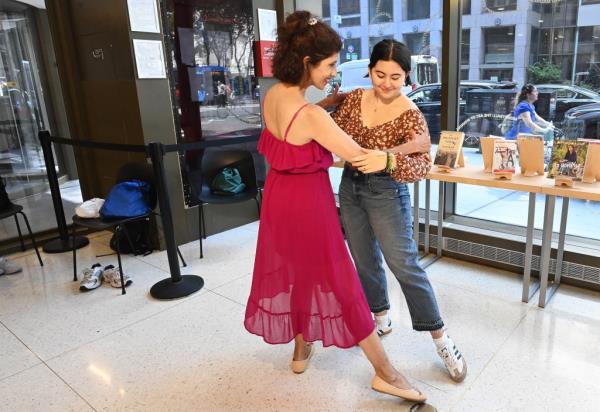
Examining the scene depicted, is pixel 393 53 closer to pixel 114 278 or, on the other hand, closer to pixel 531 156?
pixel 531 156

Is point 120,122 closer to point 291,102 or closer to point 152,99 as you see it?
point 152,99

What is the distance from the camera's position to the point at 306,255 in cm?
176

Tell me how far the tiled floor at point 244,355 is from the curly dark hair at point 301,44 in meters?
1.32

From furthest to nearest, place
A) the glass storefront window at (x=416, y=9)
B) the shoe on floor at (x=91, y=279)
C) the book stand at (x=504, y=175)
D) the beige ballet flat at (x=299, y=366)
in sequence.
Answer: the glass storefront window at (x=416, y=9)
the shoe on floor at (x=91, y=279)
the book stand at (x=504, y=175)
the beige ballet flat at (x=299, y=366)

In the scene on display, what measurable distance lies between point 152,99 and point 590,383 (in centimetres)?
314

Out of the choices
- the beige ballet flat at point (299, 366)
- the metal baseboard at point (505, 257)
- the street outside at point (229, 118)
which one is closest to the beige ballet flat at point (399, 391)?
the beige ballet flat at point (299, 366)

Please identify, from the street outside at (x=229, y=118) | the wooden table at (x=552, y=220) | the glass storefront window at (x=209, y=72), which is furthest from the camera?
the street outside at (x=229, y=118)

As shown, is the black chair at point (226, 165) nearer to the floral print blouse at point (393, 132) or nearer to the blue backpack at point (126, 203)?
the blue backpack at point (126, 203)

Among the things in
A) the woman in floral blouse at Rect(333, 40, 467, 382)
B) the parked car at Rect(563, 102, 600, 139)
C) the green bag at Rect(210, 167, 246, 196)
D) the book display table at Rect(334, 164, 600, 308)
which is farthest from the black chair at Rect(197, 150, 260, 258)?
the parked car at Rect(563, 102, 600, 139)

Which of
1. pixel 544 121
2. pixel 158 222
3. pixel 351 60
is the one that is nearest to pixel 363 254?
pixel 544 121

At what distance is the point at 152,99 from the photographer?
11.0ft

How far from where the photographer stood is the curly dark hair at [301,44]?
1.55m

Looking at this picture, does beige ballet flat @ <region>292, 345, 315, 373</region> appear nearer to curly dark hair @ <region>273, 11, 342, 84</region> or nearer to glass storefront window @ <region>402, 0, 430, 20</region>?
curly dark hair @ <region>273, 11, 342, 84</region>

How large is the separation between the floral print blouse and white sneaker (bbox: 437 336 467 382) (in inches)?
31.1
